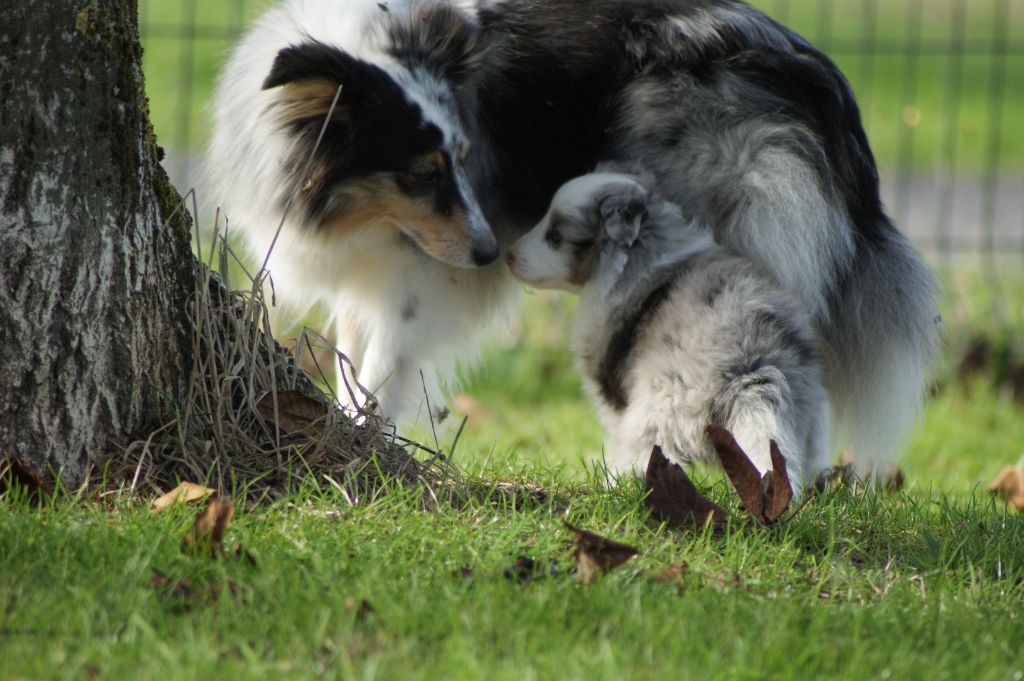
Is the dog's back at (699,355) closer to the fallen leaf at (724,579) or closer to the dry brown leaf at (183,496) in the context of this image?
the fallen leaf at (724,579)

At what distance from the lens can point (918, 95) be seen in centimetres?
1494

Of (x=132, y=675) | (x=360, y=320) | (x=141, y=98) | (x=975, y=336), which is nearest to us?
(x=132, y=675)

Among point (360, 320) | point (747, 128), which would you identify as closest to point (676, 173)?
point (747, 128)

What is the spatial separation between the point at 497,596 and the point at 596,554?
1.02 ft

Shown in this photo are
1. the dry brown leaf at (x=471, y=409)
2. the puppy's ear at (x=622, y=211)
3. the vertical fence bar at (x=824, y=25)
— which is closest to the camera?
the puppy's ear at (x=622, y=211)

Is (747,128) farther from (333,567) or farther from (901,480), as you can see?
(333,567)

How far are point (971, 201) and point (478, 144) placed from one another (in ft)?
26.9

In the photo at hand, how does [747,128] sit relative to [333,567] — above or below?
above

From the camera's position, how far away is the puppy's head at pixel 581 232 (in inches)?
154

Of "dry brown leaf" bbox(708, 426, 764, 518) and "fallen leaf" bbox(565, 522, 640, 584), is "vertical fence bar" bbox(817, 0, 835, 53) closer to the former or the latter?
"dry brown leaf" bbox(708, 426, 764, 518)

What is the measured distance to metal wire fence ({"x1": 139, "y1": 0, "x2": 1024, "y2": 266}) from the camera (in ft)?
24.8

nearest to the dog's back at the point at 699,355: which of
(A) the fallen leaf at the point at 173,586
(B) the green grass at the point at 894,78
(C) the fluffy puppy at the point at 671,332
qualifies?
(C) the fluffy puppy at the point at 671,332

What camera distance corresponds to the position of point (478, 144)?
424 centimetres

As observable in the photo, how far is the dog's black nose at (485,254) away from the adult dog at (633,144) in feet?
0.09
